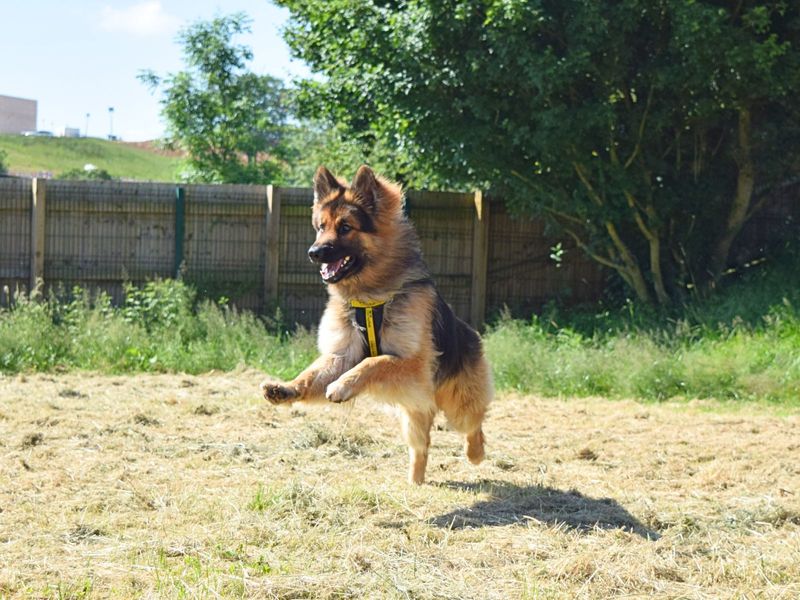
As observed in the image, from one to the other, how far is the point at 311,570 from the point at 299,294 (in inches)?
445

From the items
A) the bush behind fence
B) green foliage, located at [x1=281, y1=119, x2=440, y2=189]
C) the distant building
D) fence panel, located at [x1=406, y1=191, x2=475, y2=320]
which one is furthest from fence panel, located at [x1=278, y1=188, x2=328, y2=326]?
the distant building

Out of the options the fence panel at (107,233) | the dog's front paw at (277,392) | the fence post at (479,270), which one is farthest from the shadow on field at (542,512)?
the fence panel at (107,233)

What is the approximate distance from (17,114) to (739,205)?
73.8 m

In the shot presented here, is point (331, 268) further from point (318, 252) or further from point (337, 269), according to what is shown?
point (318, 252)

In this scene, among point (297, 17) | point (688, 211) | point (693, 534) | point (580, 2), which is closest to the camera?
point (693, 534)

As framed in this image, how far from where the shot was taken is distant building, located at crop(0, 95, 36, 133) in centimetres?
7662

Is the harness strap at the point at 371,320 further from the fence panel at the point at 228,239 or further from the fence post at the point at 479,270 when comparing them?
the fence post at the point at 479,270

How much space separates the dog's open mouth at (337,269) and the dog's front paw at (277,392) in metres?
0.86

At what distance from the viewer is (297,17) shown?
55.7ft

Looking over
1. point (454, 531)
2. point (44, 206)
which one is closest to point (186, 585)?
point (454, 531)

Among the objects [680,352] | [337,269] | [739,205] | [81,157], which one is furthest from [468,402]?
[81,157]

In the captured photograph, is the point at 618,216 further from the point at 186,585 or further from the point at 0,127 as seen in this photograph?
the point at 0,127

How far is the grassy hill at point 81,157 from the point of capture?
5759 cm

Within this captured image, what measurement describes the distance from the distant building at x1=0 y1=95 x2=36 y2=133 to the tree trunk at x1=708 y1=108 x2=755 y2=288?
69711 millimetres
